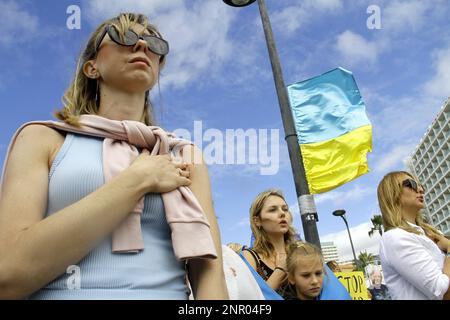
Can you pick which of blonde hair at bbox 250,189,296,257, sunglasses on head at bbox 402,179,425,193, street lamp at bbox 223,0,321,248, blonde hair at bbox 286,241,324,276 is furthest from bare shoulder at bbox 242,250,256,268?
sunglasses on head at bbox 402,179,425,193

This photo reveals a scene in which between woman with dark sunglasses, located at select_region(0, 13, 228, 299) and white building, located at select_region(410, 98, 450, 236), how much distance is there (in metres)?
86.3

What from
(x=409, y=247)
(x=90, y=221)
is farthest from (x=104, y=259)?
(x=409, y=247)

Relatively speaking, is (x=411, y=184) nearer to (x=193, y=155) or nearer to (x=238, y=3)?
(x=193, y=155)

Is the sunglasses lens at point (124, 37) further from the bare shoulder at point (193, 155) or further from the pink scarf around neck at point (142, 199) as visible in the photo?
the bare shoulder at point (193, 155)

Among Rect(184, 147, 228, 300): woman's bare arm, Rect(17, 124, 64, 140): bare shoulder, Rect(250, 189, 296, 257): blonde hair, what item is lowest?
Rect(184, 147, 228, 300): woman's bare arm

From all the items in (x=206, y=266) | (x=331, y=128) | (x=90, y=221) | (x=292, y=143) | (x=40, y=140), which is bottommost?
(x=206, y=266)

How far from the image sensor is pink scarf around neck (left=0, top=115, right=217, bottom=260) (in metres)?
1.25

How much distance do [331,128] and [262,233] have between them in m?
3.44

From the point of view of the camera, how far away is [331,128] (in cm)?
687

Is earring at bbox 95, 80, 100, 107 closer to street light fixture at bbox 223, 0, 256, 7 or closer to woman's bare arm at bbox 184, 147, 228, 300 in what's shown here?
woman's bare arm at bbox 184, 147, 228, 300
